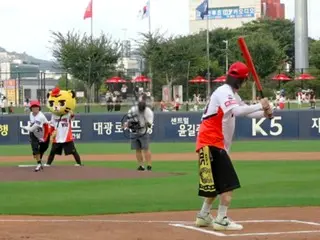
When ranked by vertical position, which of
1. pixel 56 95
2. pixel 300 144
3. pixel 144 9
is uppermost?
pixel 144 9

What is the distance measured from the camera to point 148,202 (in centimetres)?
1217

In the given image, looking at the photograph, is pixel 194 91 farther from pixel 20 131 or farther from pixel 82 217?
pixel 82 217

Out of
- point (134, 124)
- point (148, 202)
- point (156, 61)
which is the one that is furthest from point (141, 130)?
point (156, 61)

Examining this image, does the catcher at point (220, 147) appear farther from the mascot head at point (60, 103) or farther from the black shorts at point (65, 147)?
the mascot head at point (60, 103)

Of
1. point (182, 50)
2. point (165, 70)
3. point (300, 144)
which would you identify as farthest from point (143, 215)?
point (182, 50)

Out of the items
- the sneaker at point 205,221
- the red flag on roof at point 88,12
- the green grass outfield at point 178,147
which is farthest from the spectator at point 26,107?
the sneaker at point 205,221

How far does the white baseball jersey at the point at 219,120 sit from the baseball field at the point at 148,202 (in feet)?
3.49

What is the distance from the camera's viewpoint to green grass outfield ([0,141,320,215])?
1166 cm

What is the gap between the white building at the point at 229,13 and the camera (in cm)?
14612

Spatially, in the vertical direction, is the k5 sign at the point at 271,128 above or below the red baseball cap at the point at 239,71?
below

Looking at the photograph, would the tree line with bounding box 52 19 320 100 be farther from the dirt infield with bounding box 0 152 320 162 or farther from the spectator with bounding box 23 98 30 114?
the dirt infield with bounding box 0 152 320 162

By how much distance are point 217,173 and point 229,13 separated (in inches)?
5529

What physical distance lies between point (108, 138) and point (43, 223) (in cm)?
2539

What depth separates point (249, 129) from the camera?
34.0 m
